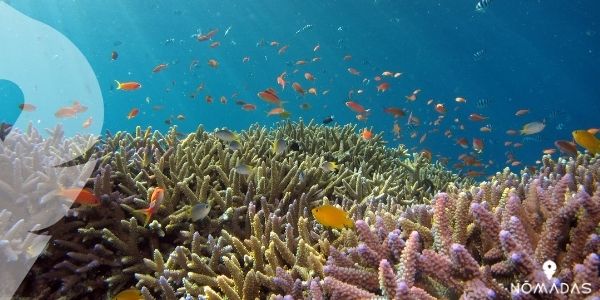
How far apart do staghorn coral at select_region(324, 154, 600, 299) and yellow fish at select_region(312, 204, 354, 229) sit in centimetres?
48

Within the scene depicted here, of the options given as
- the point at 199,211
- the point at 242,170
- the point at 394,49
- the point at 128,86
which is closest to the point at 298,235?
the point at 199,211

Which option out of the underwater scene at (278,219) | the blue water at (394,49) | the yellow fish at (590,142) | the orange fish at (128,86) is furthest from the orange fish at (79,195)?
the blue water at (394,49)

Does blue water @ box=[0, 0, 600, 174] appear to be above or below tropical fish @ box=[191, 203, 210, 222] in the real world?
above

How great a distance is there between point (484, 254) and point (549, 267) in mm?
384

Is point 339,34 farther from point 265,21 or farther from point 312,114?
point 312,114

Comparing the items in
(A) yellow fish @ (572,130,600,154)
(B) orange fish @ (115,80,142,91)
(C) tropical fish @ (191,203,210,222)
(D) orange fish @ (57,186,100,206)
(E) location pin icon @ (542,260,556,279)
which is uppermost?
(B) orange fish @ (115,80,142,91)

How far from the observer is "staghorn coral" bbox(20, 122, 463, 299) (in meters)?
2.96

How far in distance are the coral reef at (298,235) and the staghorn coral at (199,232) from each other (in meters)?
0.01

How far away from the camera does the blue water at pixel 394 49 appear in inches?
2087

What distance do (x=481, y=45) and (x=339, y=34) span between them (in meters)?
26.7

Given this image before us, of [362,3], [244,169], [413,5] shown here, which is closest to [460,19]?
[413,5]

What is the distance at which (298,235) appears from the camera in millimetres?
Result: 3619

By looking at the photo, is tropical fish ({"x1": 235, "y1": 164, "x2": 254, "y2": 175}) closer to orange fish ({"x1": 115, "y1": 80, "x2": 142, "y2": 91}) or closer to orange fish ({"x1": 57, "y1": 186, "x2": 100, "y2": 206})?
orange fish ({"x1": 57, "y1": 186, "x2": 100, "y2": 206})

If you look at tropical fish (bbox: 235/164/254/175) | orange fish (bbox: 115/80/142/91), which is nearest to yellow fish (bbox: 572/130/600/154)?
tropical fish (bbox: 235/164/254/175)
